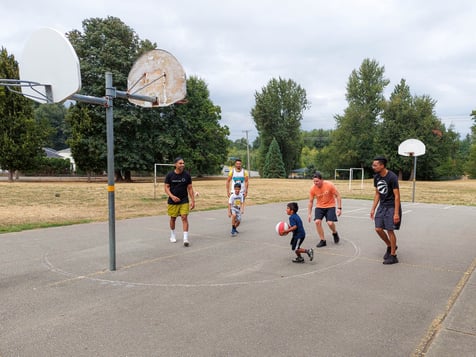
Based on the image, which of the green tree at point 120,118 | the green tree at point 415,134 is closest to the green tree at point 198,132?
the green tree at point 120,118

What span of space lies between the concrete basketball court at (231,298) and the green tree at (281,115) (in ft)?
202

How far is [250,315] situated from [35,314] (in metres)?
2.32

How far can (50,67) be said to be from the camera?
16.8 ft

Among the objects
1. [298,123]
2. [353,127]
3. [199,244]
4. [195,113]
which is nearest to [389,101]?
[353,127]

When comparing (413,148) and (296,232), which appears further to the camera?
(413,148)

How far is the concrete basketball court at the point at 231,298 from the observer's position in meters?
3.37

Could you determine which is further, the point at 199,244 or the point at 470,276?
the point at 199,244

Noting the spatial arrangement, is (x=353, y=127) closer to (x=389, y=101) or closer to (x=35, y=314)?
(x=389, y=101)

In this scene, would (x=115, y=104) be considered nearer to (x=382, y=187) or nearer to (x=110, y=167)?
(x=110, y=167)

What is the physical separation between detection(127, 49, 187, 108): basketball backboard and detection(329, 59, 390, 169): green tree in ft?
183

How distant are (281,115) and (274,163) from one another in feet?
33.7

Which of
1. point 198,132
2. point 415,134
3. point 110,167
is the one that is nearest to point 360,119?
point 415,134

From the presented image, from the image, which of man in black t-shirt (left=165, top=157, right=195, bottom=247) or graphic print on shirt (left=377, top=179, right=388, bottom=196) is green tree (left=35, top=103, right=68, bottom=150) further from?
graphic print on shirt (left=377, top=179, right=388, bottom=196)

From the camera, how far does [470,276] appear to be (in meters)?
5.62
